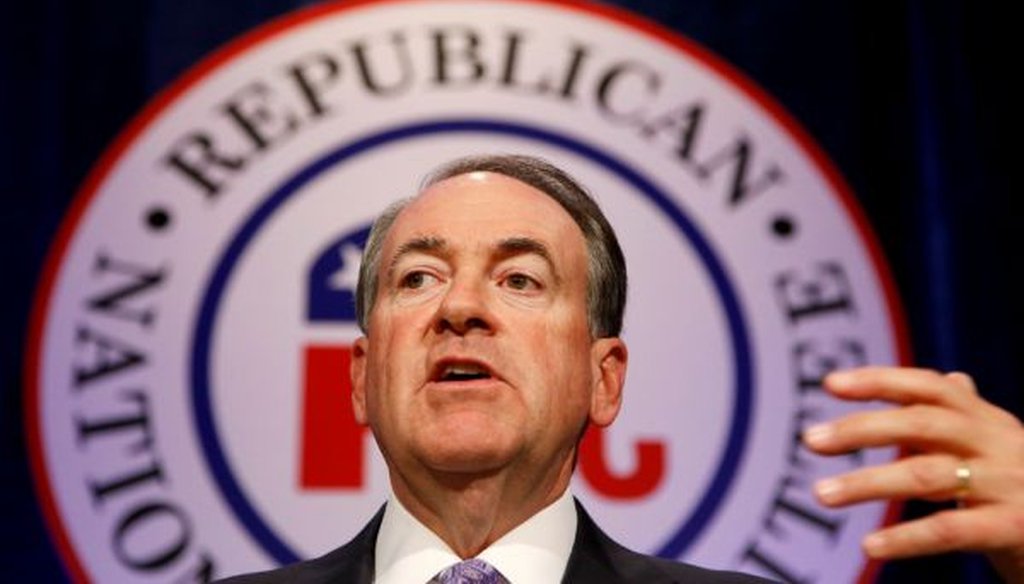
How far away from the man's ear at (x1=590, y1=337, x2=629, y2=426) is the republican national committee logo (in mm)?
683

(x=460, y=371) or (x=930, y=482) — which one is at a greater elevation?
(x=460, y=371)

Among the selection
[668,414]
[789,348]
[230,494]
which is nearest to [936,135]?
[789,348]

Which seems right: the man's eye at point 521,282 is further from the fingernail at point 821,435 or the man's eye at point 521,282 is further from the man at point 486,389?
the fingernail at point 821,435

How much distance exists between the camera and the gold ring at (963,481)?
1058 mm

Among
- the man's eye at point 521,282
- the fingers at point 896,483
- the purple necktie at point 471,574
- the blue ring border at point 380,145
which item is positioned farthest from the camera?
the blue ring border at point 380,145

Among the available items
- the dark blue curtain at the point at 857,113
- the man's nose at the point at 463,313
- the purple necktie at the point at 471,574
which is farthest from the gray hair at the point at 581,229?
the dark blue curtain at the point at 857,113

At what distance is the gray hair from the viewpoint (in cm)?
178

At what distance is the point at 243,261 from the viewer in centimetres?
251

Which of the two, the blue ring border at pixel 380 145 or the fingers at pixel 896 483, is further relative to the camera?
the blue ring border at pixel 380 145

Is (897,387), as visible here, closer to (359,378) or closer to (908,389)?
(908,389)

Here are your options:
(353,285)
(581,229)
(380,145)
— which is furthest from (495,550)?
(380,145)

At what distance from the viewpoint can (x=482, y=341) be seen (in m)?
1.62

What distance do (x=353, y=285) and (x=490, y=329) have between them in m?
0.93

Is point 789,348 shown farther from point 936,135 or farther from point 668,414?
point 936,135
